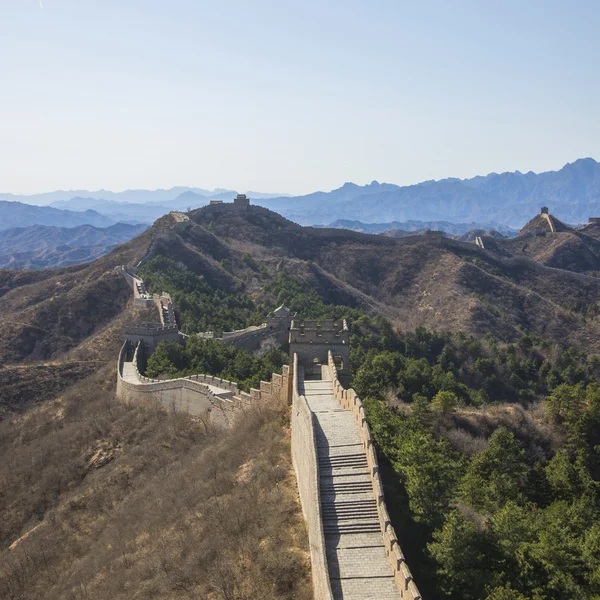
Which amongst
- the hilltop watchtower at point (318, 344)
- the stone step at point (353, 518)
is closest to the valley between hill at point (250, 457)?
the stone step at point (353, 518)

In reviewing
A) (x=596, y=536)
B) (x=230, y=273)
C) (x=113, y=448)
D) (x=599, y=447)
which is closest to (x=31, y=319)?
(x=230, y=273)

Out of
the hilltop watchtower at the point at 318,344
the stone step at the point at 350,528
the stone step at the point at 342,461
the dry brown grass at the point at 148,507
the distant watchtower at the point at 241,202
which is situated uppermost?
the distant watchtower at the point at 241,202

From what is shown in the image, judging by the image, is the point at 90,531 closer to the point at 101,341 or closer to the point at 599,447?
the point at 599,447

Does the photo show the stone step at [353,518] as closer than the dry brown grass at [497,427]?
Yes

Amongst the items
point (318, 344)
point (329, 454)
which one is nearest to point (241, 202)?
point (318, 344)

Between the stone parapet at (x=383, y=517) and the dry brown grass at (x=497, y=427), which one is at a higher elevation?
the stone parapet at (x=383, y=517)

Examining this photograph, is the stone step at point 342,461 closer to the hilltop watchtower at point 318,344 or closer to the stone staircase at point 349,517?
the stone staircase at point 349,517

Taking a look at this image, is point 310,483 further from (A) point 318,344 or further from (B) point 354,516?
(A) point 318,344

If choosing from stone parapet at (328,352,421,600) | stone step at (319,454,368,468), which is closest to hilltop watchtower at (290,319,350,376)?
stone parapet at (328,352,421,600)

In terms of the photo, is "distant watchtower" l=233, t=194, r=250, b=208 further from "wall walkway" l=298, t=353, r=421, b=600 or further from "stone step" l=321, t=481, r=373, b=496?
"stone step" l=321, t=481, r=373, b=496
